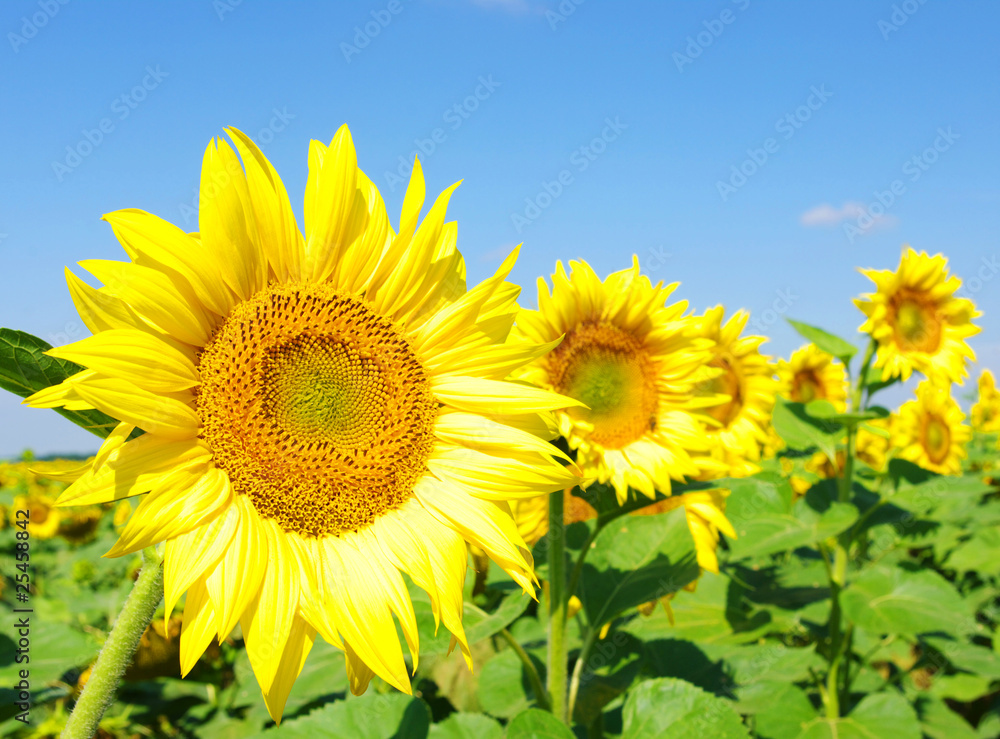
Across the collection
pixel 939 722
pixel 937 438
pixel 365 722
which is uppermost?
pixel 937 438

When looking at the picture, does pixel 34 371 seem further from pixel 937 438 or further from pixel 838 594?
pixel 937 438

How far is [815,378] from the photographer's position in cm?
570

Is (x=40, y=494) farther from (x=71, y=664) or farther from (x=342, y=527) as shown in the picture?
(x=342, y=527)

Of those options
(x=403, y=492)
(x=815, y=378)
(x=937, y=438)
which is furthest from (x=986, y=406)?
(x=403, y=492)

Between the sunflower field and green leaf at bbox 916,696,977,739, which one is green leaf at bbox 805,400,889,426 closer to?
the sunflower field

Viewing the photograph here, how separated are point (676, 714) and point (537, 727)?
1.69 feet

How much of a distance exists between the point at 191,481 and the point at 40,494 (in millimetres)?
7235

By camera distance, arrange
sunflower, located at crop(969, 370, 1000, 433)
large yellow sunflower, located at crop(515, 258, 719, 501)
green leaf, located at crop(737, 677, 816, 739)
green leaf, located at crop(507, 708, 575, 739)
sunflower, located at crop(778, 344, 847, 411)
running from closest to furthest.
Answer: green leaf, located at crop(507, 708, 575, 739)
large yellow sunflower, located at crop(515, 258, 719, 501)
green leaf, located at crop(737, 677, 816, 739)
sunflower, located at crop(778, 344, 847, 411)
sunflower, located at crop(969, 370, 1000, 433)

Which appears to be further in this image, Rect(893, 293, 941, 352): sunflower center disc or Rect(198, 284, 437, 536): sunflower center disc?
Rect(893, 293, 941, 352): sunflower center disc

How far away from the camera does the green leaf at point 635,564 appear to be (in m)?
2.37

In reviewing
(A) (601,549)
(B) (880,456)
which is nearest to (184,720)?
(A) (601,549)

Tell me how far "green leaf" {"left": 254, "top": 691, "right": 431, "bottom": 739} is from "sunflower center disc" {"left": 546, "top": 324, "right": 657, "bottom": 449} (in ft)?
3.22

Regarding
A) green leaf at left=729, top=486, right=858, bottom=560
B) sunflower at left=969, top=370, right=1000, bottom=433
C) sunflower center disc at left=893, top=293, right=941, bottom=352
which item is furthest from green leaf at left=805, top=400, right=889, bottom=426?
sunflower at left=969, top=370, right=1000, bottom=433

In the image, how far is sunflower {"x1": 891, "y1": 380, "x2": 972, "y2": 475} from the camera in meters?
6.34
